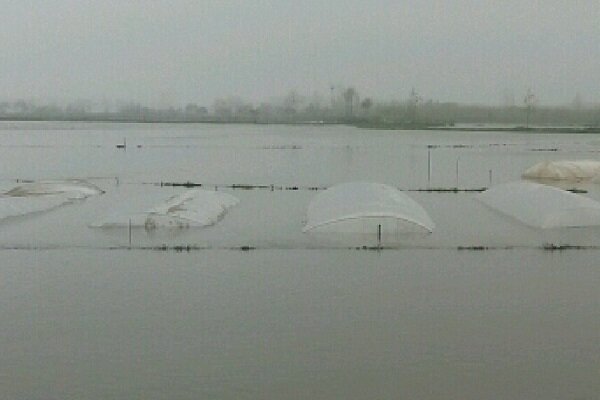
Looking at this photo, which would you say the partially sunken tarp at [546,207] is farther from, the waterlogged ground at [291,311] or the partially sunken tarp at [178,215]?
the partially sunken tarp at [178,215]

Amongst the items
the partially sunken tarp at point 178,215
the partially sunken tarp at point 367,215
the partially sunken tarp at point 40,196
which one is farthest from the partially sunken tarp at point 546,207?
the partially sunken tarp at point 40,196

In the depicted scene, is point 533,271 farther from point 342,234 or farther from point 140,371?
point 140,371

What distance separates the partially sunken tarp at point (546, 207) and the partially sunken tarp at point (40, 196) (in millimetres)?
8064

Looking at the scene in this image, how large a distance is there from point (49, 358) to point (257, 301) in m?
2.10

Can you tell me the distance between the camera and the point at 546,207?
11.0 metres

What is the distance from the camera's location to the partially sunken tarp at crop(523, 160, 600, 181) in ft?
59.4

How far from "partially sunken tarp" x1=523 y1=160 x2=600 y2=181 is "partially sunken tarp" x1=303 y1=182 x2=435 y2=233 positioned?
8485 millimetres

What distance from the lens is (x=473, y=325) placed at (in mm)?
6258

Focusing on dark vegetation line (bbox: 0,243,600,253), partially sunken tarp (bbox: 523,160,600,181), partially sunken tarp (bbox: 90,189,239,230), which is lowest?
dark vegetation line (bbox: 0,243,600,253)

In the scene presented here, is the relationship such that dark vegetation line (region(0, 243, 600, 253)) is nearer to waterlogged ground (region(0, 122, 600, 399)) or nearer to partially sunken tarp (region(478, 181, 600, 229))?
waterlogged ground (region(0, 122, 600, 399))

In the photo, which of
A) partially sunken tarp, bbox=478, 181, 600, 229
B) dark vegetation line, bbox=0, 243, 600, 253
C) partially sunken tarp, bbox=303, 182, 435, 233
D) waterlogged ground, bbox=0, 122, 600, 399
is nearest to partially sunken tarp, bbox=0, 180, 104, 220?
waterlogged ground, bbox=0, 122, 600, 399

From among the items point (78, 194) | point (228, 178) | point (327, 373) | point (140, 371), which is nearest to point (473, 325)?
point (327, 373)

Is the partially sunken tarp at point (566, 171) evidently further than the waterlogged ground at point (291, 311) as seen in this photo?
Yes

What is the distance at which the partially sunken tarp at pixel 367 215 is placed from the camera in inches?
380
